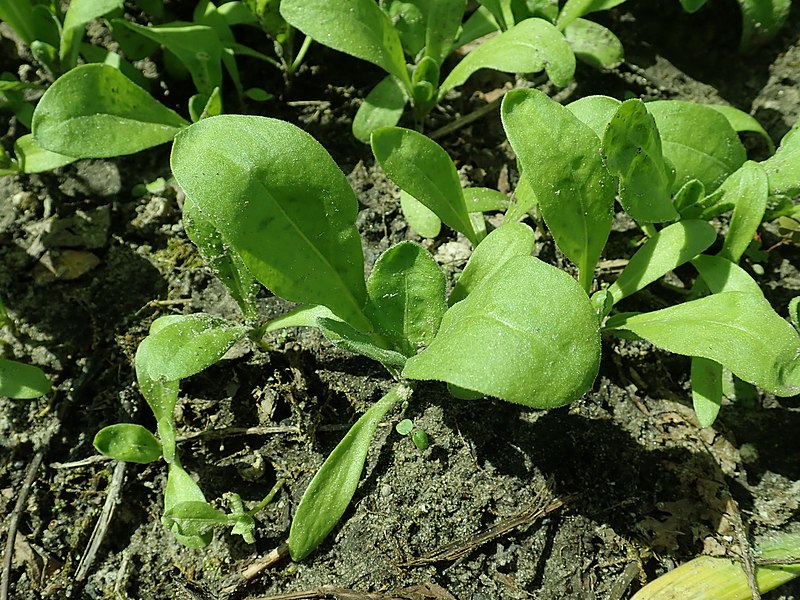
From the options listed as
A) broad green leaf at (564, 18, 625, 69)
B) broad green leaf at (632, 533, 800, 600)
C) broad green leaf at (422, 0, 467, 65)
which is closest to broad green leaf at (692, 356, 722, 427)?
broad green leaf at (632, 533, 800, 600)

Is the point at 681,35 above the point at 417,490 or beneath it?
above

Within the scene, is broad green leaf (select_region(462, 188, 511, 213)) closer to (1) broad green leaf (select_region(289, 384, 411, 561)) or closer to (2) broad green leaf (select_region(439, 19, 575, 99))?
(2) broad green leaf (select_region(439, 19, 575, 99))

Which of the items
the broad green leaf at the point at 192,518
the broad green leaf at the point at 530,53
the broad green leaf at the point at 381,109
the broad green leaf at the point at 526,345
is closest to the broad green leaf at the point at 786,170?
the broad green leaf at the point at 530,53

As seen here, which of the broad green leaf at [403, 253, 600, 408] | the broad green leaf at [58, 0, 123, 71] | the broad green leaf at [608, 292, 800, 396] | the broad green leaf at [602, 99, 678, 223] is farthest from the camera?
the broad green leaf at [58, 0, 123, 71]

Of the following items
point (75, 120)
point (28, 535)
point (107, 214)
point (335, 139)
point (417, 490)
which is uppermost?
point (75, 120)

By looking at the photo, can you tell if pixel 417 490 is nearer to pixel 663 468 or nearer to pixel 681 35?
pixel 663 468

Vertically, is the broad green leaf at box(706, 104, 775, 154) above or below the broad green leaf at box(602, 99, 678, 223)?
below

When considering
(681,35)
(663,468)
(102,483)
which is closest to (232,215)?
(102,483)

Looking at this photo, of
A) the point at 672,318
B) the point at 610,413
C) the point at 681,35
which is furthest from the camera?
the point at 681,35
